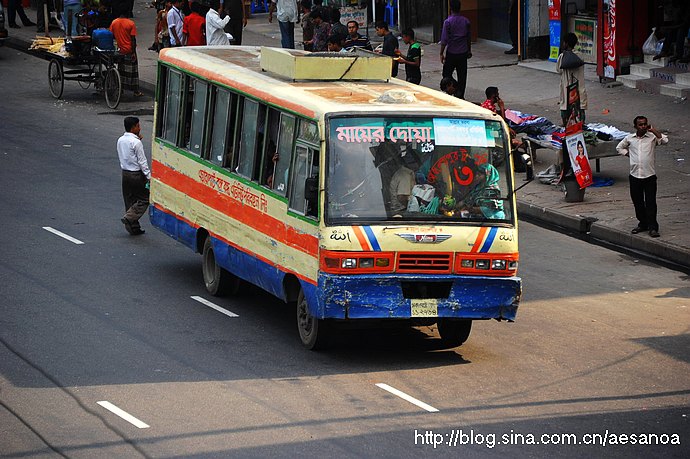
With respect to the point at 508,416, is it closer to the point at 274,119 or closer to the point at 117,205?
the point at 274,119

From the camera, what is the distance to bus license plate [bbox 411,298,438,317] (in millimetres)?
12828

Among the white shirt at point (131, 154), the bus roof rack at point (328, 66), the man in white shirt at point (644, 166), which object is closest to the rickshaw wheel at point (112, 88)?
the white shirt at point (131, 154)

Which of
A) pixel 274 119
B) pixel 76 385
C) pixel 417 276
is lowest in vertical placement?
pixel 76 385

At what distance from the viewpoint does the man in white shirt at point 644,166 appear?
703 inches

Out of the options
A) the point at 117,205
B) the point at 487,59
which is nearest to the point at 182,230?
the point at 117,205

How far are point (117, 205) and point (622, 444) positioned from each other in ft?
35.5

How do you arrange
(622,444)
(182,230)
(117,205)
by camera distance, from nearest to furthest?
(622,444) → (182,230) → (117,205)

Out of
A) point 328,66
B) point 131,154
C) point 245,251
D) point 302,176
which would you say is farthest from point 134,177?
point 302,176

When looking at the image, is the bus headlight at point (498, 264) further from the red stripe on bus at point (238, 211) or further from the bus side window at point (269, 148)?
the bus side window at point (269, 148)

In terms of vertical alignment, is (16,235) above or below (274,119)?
below

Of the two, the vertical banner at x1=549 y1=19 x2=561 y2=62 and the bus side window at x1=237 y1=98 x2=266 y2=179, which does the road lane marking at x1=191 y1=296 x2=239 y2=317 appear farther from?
the vertical banner at x1=549 y1=19 x2=561 y2=62

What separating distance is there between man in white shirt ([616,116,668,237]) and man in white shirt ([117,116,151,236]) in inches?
237

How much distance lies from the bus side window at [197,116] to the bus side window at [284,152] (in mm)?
2098

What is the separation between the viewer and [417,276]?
12766mm
